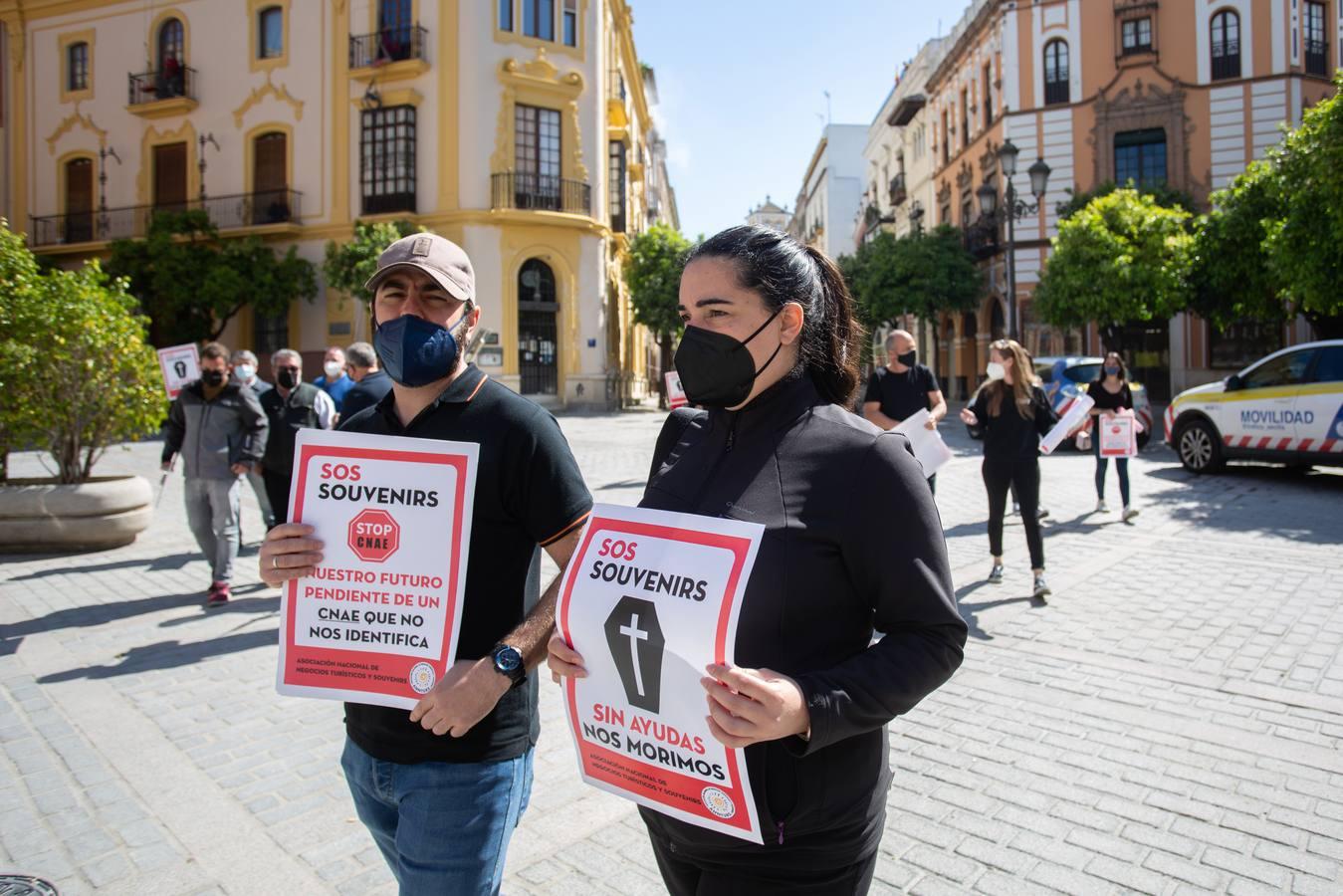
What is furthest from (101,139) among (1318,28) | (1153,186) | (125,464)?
(1318,28)

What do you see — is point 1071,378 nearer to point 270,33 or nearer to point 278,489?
point 278,489

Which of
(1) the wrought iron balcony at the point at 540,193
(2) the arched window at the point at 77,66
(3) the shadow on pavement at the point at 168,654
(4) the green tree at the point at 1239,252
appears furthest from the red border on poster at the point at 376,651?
(2) the arched window at the point at 77,66

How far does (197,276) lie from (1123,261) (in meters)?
27.4

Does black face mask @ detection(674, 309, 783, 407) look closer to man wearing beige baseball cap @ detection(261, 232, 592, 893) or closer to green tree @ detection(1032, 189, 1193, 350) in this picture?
man wearing beige baseball cap @ detection(261, 232, 592, 893)

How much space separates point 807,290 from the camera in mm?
1850

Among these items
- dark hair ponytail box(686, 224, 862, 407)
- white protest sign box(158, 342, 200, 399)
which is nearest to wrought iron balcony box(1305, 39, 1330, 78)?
white protest sign box(158, 342, 200, 399)

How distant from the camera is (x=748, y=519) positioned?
1640mm

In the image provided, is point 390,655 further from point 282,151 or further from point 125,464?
point 282,151

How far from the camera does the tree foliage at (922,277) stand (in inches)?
1344

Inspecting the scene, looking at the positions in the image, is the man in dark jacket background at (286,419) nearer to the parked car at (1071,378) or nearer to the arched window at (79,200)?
the parked car at (1071,378)

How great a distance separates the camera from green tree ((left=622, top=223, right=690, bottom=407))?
31797mm

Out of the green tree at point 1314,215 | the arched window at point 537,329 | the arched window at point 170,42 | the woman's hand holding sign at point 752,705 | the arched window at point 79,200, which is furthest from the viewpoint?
the arched window at point 79,200

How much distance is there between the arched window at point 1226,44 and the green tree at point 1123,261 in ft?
33.0

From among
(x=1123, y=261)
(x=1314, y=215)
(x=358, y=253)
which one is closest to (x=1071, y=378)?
Result: (x=1314, y=215)
